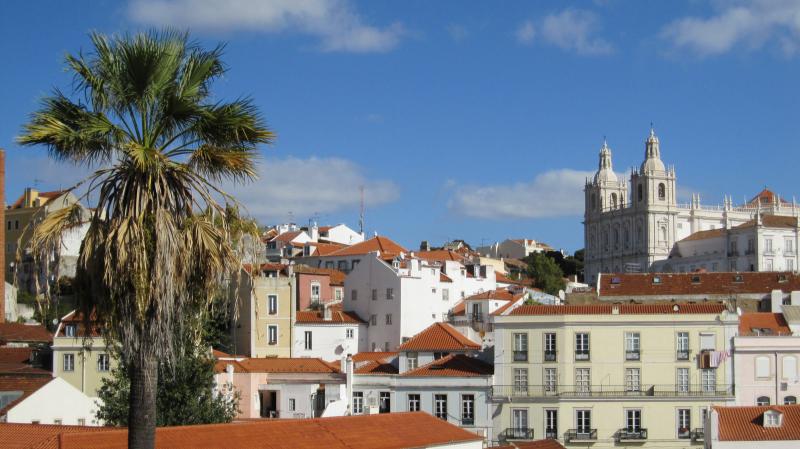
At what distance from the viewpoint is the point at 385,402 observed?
60812mm

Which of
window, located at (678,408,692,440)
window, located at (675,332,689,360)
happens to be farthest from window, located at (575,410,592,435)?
window, located at (675,332,689,360)

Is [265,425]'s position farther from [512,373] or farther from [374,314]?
[374,314]

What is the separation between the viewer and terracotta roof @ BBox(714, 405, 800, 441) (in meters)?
50.0

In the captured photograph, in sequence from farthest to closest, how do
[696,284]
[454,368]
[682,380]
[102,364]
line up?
[696,284]
[102,364]
[454,368]
[682,380]

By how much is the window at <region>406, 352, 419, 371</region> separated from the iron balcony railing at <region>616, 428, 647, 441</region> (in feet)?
36.7

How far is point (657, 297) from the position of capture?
94312 millimetres

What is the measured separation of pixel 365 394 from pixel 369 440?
28.1 m

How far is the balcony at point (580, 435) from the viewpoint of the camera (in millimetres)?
57031

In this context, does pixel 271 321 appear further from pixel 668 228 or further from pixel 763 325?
pixel 668 228

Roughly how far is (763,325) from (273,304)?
29693 millimetres

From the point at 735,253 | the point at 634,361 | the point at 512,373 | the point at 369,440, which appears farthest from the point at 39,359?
the point at 735,253

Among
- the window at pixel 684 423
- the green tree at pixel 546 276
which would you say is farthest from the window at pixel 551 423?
the green tree at pixel 546 276

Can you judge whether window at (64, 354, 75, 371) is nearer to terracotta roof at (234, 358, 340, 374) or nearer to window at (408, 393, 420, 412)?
terracotta roof at (234, 358, 340, 374)

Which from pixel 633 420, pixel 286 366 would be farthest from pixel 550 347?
pixel 286 366
